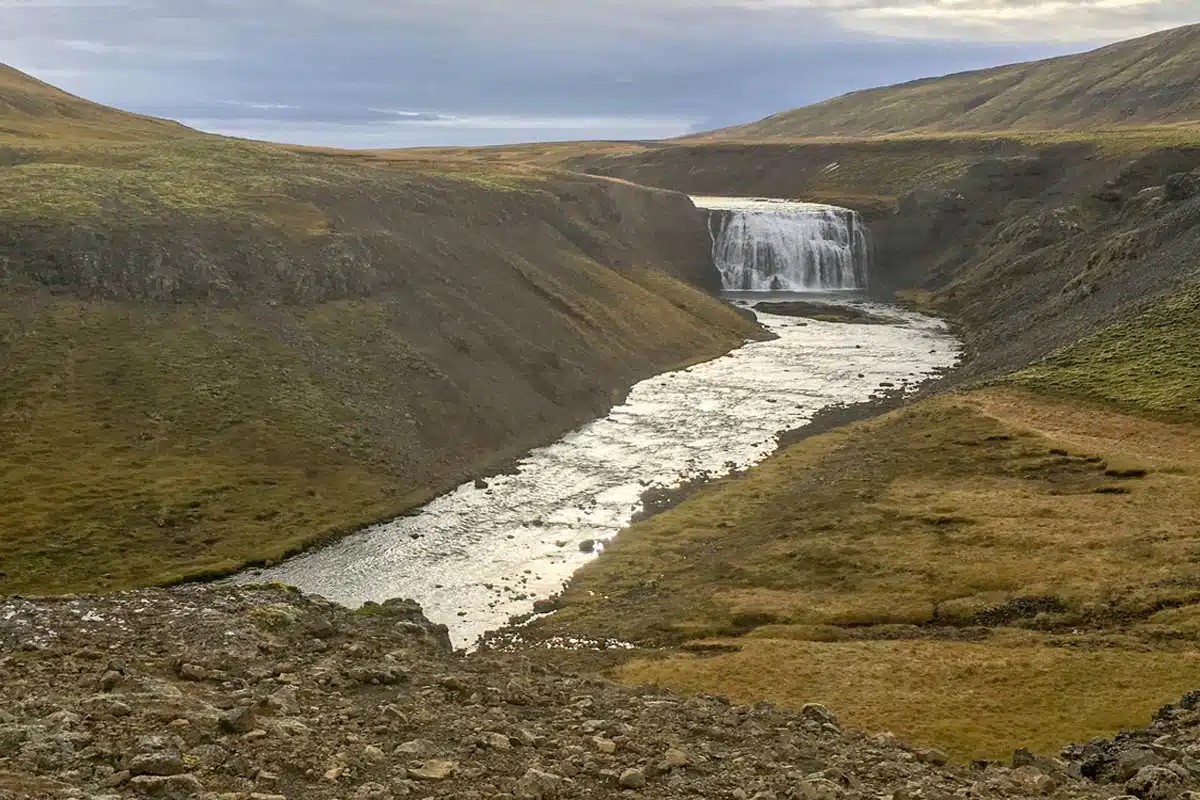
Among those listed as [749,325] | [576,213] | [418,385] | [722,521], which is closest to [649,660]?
[722,521]

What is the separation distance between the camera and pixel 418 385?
70438 millimetres

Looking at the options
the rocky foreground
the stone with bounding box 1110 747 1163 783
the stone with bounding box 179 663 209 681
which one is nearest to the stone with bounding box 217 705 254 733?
the rocky foreground

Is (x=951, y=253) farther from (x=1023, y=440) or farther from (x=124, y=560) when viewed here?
(x=124, y=560)

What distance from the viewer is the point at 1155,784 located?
21.1 meters

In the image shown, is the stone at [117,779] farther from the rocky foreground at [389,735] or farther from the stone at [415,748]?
the stone at [415,748]

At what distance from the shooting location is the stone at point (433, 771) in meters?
20.4

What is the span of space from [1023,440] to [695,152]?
13595cm

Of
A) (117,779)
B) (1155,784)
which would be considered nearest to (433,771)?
(117,779)

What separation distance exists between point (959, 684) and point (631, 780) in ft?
58.1

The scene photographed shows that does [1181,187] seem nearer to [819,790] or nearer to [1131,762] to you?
[1131,762]

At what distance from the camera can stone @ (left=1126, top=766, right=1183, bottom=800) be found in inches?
816

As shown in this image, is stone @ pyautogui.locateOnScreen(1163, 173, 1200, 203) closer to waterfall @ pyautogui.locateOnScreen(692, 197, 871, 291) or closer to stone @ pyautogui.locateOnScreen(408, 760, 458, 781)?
waterfall @ pyautogui.locateOnScreen(692, 197, 871, 291)

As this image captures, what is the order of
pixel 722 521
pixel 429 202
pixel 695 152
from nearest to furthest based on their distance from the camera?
1. pixel 722 521
2. pixel 429 202
3. pixel 695 152

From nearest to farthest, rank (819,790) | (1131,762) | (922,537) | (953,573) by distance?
(819,790)
(1131,762)
(953,573)
(922,537)
